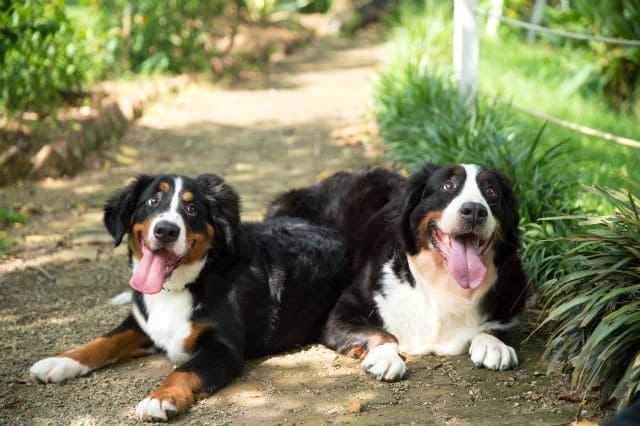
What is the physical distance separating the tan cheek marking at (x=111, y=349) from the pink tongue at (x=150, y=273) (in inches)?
14.5

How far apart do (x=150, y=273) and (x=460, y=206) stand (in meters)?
1.57

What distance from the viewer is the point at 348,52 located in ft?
51.0

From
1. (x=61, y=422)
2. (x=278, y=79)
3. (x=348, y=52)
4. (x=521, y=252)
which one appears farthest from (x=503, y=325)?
(x=348, y=52)

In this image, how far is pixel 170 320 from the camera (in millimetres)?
4180

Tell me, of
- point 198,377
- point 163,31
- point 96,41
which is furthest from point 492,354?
point 163,31

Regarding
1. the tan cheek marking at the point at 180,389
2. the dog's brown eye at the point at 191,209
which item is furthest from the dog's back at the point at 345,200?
the tan cheek marking at the point at 180,389

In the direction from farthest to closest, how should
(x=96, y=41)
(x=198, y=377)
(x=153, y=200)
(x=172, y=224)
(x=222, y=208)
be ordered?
(x=96, y=41), (x=222, y=208), (x=153, y=200), (x=172, y=224), (x=198, y=377)

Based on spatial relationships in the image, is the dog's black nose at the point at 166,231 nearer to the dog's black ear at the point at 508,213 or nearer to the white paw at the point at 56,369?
the white paw at the point at 56,369

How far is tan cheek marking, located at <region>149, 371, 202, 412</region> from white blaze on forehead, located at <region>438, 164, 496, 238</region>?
56.2 inches

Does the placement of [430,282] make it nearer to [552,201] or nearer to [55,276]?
[552,201]

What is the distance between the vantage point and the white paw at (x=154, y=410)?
3562 millimetres

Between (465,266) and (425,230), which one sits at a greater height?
(425,230)

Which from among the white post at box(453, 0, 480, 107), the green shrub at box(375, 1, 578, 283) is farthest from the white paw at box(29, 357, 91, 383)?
the white post at box(453, 0, 480, 107)

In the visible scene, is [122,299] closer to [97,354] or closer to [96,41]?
[97,354]
